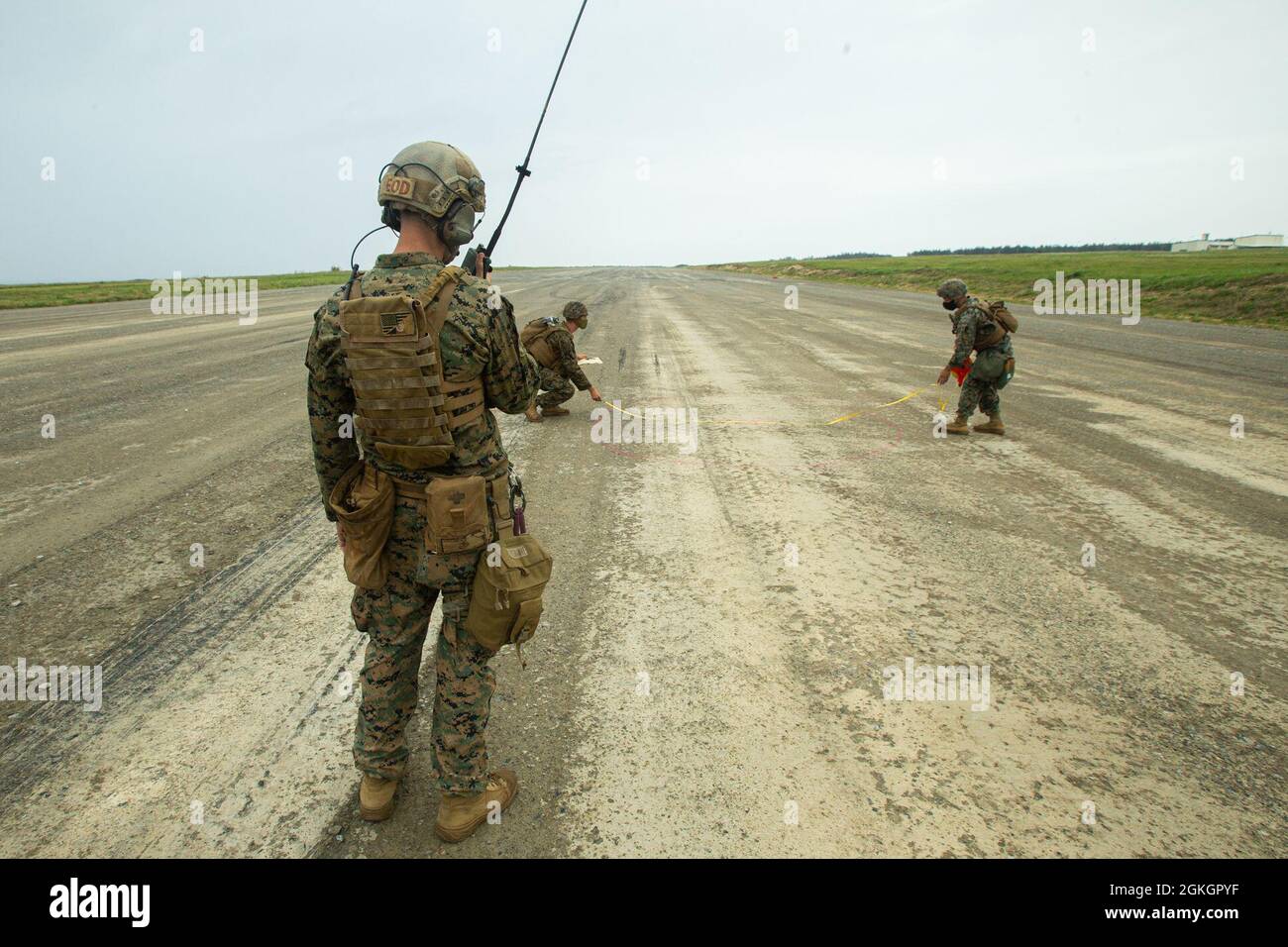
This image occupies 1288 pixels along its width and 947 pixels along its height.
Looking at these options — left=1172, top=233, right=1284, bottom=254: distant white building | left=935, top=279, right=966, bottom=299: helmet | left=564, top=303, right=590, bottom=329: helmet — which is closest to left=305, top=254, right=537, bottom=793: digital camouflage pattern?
left=564, top=303, right=590, bottom=329: helmet

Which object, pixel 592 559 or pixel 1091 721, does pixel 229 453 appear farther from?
pixel 1091 721

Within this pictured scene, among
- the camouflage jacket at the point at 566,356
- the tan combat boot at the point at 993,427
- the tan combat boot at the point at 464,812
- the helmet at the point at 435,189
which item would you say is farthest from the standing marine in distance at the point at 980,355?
the tan combat boot at the point at 464,812

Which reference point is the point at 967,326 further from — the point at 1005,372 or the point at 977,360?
the point at 1005,372

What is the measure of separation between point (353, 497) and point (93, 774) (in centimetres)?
157

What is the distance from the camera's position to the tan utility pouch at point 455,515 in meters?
2.25

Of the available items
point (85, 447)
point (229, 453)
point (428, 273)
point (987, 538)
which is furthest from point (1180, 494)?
point (85, 447)

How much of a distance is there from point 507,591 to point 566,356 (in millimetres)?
5880

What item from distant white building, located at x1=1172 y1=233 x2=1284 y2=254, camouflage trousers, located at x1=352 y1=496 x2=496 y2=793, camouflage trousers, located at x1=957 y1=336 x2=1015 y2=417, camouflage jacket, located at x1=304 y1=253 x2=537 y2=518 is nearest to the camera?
camouflage jacket, located at x1=304 y1=253 x2=537 y2=518

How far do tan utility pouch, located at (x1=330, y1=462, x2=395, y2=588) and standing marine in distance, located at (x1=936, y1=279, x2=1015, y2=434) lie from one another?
6985 millimetres

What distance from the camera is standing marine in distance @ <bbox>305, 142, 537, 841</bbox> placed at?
7.13ft

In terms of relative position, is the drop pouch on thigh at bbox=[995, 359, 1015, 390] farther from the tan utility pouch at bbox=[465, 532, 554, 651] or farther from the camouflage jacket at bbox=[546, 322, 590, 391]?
the tan utility pouch at bbox=[465, 532, 554, 651]

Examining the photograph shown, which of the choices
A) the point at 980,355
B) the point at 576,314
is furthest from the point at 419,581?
the point at 980,355

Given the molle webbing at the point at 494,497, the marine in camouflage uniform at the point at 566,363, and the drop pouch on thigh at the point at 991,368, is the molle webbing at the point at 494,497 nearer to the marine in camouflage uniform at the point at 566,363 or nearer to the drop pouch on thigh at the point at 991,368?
the marine in camouflage uniform at the point at 566,363

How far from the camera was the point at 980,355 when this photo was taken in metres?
7.79
